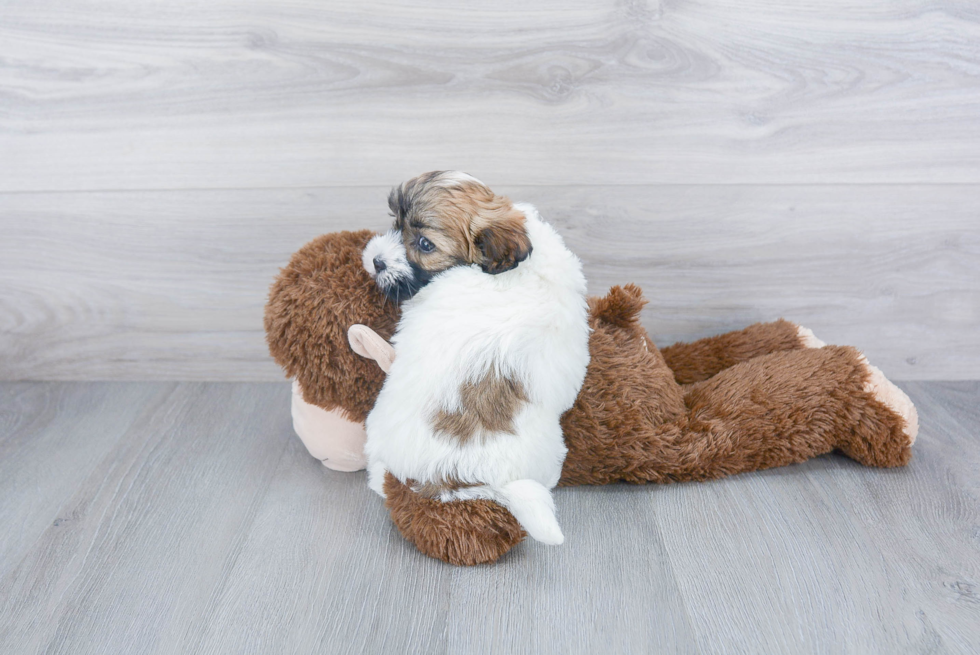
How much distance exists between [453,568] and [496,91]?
0.90m

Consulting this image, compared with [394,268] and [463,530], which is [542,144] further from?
[463,530]

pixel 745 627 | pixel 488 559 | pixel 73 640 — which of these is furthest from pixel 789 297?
pixel 73 640

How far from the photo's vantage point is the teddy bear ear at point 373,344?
1.14 m

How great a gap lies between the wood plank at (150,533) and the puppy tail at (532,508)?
465 mm

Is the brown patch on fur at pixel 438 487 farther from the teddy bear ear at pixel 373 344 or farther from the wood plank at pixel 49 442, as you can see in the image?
the wood plank at pixel 49 442

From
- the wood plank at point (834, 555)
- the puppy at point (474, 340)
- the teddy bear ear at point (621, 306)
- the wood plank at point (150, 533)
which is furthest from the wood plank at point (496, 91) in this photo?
the wood plank at point (834, 555)

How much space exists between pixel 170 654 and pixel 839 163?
148cm

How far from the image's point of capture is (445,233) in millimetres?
1017

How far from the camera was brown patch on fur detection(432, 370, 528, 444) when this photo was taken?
40.8 inches

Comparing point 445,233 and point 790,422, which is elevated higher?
point 445,233

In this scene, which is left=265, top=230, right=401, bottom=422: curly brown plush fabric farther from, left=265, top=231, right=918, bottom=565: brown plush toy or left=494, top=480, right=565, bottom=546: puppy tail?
left=494, top=480, right=565, bottom=546: puppy tail

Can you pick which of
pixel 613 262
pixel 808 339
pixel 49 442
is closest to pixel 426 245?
pixel 613 262

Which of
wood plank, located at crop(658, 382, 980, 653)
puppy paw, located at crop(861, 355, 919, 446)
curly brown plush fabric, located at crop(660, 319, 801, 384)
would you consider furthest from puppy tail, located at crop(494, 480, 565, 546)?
puppy paw, located at crop(861, 355, 919, 446)

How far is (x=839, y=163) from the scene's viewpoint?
1452 millimetres
